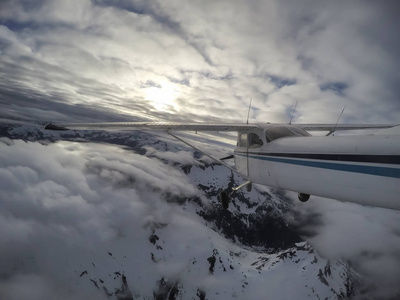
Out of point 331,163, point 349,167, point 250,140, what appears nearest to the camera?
point 349,167

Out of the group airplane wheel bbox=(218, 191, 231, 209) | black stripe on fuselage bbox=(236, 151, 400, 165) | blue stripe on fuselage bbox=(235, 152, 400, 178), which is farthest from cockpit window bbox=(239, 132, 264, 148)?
airplane wheel bbox=(218, 191, 231, 209)

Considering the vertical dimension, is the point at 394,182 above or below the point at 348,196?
above

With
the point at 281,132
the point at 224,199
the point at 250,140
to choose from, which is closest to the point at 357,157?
the point at 281,132

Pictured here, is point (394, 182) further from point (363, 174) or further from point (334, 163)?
point (334, 163)

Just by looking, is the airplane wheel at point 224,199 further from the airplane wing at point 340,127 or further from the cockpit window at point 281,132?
the cockpit window at point 281,132

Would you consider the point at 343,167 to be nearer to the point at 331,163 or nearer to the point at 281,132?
the point at 331,163

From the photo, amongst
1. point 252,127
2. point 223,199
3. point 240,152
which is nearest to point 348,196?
point 252,127

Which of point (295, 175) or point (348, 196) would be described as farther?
point (295, 175)

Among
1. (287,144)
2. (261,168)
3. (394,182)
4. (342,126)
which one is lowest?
(261,168)
